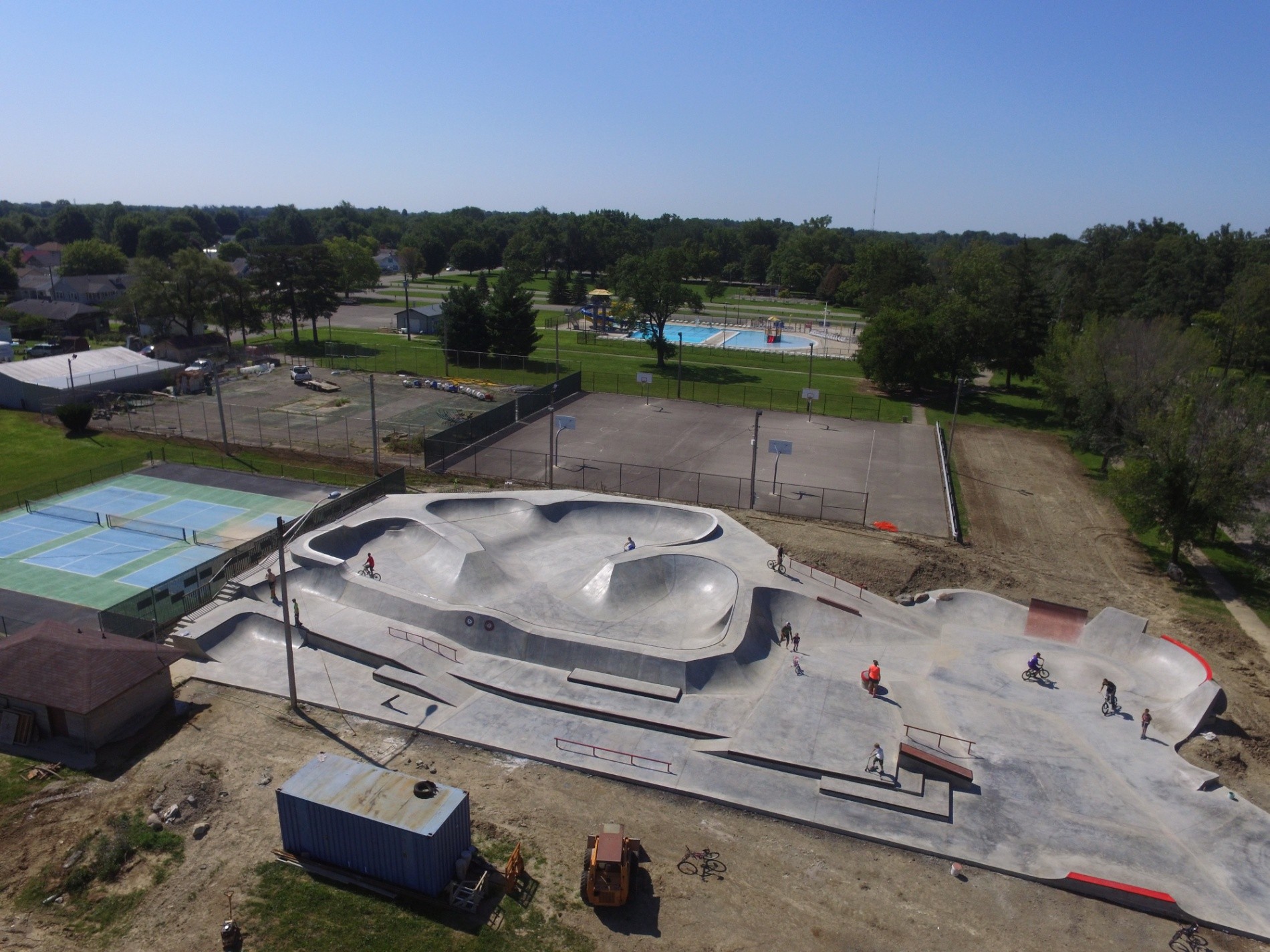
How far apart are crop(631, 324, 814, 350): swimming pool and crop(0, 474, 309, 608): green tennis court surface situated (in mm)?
57355

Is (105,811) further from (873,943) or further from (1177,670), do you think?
(1177,670)

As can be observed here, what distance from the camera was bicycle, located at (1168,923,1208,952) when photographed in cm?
1662

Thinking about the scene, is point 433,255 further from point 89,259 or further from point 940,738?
point 940,738

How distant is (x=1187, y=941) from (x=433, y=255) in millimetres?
163664

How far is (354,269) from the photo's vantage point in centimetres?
12144

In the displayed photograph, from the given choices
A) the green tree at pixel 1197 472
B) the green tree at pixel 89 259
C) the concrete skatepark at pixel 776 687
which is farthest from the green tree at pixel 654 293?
the green tree at pixel 89 259

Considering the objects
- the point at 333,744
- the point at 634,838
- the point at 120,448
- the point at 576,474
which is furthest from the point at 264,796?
the point at 120,448

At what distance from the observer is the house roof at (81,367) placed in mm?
56812

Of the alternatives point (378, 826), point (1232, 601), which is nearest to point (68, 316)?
point (378, 826)

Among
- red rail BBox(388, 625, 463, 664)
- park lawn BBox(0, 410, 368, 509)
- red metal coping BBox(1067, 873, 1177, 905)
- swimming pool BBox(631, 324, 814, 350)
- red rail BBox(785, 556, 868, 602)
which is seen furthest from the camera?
swimming pool BBox(631, 324, 814, 350)

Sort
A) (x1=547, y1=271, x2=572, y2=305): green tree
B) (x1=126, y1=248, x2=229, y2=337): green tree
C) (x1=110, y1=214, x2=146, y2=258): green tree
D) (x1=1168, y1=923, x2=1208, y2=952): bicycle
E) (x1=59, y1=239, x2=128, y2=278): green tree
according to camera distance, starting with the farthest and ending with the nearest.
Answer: (x1=110, y1=214, x2=146, y2=258): green tree → (x1=547, y1=271, x2=572, y2=305): green tree → (x1=59, y1=239, x2=128, y2=278): green tree → (x1=126, y1=248, x2=229, y2=337): green tree → (x1=1168, y1=923, x2=1208, y2=952): bicycle

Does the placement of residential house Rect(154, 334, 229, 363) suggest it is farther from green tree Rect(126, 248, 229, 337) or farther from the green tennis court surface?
the green tennis court surface

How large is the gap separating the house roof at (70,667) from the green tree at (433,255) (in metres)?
148

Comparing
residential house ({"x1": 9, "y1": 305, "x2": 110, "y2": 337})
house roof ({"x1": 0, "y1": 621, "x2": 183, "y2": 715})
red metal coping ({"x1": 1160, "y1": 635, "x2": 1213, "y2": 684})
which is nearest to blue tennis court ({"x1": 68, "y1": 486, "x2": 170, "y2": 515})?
house roof ({"x1": 0, "y1": 621, "x2": 183, "y2": 715})
